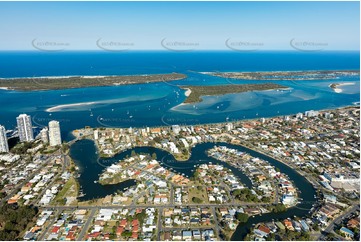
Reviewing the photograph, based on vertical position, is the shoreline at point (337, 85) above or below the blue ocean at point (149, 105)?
above

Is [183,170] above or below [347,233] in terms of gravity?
below

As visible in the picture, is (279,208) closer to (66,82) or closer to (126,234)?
(126,234)

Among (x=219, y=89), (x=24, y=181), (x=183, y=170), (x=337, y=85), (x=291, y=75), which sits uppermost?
(x=291, y=75)

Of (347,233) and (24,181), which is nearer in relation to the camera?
(347,233)

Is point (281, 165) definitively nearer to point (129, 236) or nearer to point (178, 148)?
point (178, 148)

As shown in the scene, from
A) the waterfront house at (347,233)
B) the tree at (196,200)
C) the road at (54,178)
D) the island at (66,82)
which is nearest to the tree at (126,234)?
the tree at (196,200)

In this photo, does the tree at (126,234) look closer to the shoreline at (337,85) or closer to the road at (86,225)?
the road at (86,225)

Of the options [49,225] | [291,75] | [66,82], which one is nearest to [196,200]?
[49,225]

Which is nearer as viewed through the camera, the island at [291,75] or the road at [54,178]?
the road at [54,178]

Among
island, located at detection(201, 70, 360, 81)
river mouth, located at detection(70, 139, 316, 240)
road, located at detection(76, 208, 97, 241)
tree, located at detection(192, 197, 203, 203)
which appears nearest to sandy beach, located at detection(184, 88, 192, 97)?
island, located at detection(201, 70, 360, 81)

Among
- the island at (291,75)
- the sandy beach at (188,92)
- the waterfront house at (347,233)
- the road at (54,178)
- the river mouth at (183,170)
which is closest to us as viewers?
the waterfront house at (347,233)
